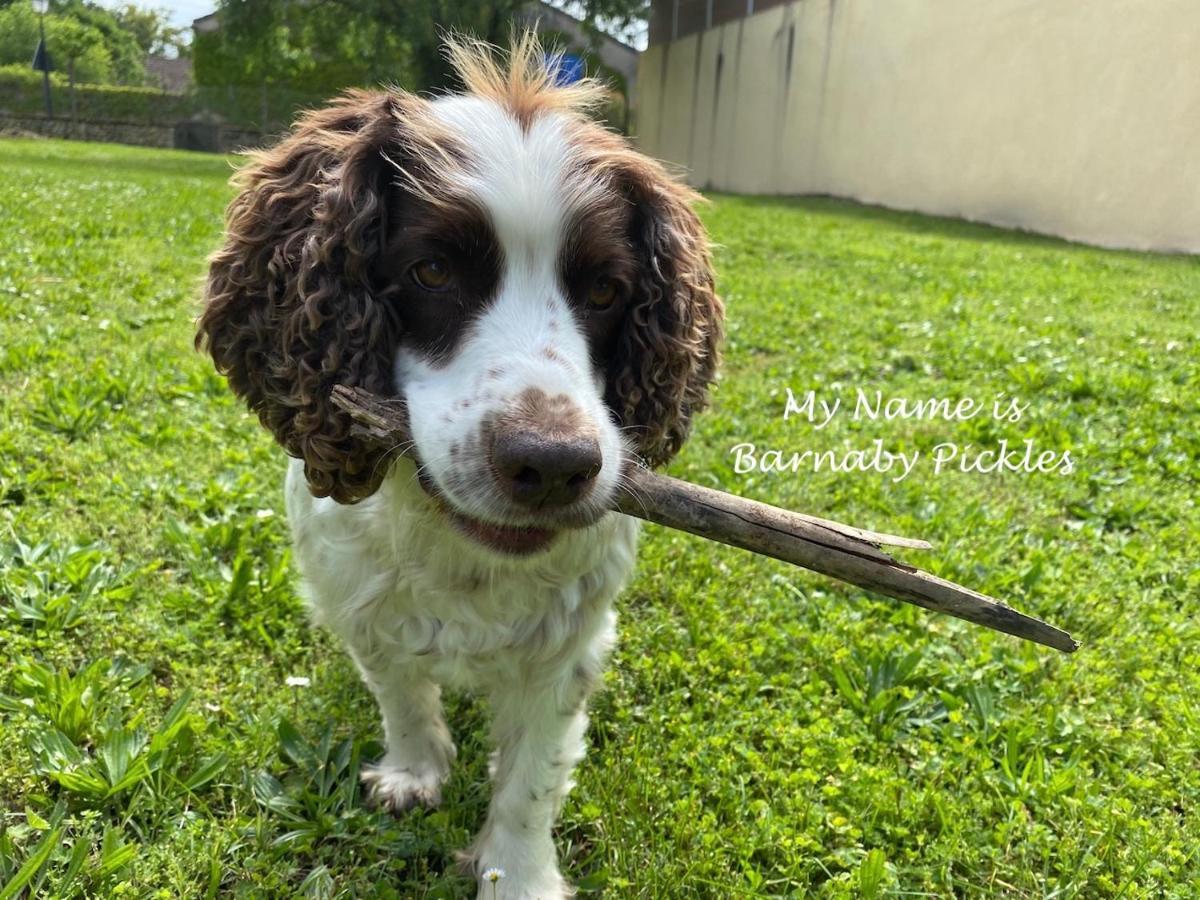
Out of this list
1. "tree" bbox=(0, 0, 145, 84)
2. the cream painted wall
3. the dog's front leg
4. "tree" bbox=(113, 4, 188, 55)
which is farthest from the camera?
"tree" bbox=(113, 4, 188, 55)

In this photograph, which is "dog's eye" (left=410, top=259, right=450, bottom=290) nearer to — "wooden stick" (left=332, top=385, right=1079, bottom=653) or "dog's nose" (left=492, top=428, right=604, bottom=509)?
"wooden stick" (left=332, top=385, right=1079, bottom=653)

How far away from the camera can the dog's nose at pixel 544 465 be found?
1868 millimetres

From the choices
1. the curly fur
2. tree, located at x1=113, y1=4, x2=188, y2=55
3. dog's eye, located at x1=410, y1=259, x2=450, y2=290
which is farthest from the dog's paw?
tree, located at x1=113, y1=4, x2=188, y2=55

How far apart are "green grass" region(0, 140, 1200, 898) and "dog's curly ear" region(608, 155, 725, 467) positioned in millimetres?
950

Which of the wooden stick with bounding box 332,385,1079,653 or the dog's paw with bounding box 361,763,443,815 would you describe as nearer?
the wooden stick with bounding box 332,385,1079,653

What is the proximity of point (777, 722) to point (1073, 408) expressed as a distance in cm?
394

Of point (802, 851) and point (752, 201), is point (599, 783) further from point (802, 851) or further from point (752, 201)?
point (752, 201)

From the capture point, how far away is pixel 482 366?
82.0 inches

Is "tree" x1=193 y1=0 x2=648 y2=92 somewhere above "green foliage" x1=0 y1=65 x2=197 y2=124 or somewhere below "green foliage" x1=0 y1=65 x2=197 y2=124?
above

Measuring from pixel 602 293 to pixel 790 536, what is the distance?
0.84 m

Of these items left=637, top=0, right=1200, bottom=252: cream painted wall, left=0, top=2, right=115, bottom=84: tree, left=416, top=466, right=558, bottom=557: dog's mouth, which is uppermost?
left=0, top=2, right=115, bottom=84: tree

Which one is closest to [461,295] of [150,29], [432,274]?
[432,274]

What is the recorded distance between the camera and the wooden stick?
2.07 metres

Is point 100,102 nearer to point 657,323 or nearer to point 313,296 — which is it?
point 313,296
